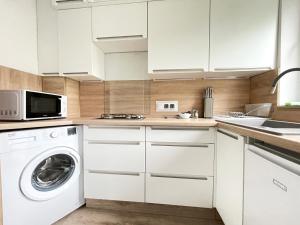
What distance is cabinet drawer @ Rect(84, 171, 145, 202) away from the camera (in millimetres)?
1428

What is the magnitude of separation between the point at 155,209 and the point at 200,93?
4.07 ft

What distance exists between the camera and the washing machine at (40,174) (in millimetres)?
982

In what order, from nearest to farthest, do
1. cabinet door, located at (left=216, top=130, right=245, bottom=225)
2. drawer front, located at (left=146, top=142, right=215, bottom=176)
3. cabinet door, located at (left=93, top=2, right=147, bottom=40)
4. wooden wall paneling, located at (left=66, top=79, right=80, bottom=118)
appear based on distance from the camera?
1. cabinet door, located at (left=216, top=130, right=245, bottom=225)
2. drawer front, located at (left=146, top=142, right=215, bottom=176)
3. cabinet door, located at (left=93, top=2, right=147, bottom=40)
4. wooden wall paneling, located at (left=66, top=79, right=80, bottom=118)

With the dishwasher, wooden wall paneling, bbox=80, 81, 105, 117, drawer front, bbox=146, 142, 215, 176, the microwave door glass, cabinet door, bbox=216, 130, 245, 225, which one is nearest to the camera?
the dishwasher

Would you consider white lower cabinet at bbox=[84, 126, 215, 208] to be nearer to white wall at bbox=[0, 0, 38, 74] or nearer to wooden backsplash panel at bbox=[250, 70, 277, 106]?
wooden backsplash panel at bbox=[250, 70, 277, 106]

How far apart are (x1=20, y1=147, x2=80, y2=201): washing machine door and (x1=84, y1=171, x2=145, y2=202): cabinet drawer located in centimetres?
15

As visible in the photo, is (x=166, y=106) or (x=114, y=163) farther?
(x=166, y=106)

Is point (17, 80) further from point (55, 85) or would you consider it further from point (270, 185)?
point (270, 185)

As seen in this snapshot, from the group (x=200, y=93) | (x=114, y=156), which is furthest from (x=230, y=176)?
(x=200, y=93)

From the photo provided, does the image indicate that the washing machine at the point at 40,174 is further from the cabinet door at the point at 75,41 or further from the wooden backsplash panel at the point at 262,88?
the wooden backsplash panel at the point at 262,88

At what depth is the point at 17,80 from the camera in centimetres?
155

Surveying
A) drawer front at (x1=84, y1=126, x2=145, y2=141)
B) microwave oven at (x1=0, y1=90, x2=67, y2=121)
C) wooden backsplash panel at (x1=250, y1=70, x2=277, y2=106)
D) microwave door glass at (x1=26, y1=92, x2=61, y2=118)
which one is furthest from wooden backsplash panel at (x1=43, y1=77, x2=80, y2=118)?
wooden backsplash panel at (x1=250, y1=70, x2=277, y2=106)

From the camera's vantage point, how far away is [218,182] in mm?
1291

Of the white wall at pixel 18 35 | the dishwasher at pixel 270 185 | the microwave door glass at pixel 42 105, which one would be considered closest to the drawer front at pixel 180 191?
the dishwasher at pixel 270 185
